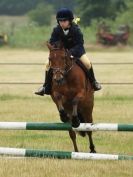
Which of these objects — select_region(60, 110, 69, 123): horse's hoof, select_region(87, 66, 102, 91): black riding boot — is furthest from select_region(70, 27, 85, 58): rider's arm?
select_region(60, 110, 69, 123): horse's hoof

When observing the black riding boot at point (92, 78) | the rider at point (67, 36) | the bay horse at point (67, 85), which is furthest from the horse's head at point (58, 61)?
the black riding boot at point (92, 78)

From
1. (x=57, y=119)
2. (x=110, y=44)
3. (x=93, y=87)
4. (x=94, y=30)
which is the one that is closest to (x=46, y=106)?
(x=57, y=119)

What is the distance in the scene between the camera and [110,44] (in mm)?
48625

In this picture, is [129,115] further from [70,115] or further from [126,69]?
[126,69]

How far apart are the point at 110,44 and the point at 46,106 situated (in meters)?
32.7

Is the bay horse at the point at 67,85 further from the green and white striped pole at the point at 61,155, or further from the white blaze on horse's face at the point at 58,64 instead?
the green and white striped pole at the point at 61,155

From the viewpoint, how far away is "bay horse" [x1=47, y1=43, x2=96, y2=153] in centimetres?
803

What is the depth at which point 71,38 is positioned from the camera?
8.74 m

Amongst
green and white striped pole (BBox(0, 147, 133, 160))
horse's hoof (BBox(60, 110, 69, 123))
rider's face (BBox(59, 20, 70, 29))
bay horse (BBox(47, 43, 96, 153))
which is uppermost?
rider's face (BBox(59, 20, 70, 29))

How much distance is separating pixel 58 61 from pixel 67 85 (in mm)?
625

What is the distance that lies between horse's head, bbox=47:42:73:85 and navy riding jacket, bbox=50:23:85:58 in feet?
1.59

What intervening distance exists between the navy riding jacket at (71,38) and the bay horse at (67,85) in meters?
0.16

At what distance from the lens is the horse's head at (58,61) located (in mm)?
7938

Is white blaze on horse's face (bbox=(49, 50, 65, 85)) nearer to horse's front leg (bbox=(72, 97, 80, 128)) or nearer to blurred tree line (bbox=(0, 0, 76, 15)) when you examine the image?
horse's front leg (bbox=(72, 97, 80, 128))
